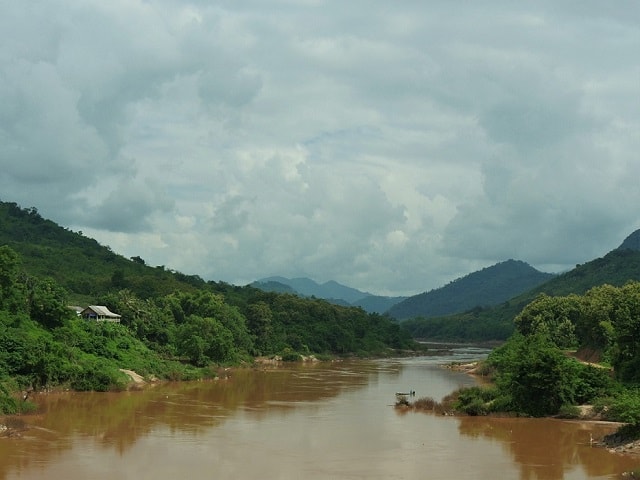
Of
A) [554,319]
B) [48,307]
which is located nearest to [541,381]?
[48,307]

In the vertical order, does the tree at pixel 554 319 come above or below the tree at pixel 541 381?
above

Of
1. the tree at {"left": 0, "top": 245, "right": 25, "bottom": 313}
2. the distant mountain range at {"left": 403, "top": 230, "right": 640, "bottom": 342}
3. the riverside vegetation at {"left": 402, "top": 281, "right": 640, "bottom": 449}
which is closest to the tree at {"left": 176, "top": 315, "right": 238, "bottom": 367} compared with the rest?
the tree at {"left": 0, "top": 245, "right": 25, "bottom": 313}

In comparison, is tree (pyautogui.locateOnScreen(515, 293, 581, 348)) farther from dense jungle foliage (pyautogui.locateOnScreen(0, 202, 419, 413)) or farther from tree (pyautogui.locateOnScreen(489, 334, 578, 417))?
dense jungle foliage (pyautogui.locateOnScreen(0, 202, 419, 413))

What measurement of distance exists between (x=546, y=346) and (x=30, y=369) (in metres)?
31.9

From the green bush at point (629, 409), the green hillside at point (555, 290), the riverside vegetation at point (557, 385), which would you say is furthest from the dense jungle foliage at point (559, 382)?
the green hillside at point (555, 290)

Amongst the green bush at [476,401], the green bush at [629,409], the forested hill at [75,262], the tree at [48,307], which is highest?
the forested hill at [75,262]

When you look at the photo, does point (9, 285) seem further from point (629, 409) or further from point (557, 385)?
point (629, 409)

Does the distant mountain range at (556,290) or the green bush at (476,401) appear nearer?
the green bush at (476,401)

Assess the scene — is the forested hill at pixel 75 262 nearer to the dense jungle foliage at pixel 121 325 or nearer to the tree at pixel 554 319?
the dense jungle foliage at pixel 121 325

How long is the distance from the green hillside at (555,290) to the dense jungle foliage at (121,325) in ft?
146

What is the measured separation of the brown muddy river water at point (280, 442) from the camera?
2720 cm

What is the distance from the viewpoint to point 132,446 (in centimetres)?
3164

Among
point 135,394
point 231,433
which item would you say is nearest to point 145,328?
point 135,394

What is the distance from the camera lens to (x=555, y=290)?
169m
